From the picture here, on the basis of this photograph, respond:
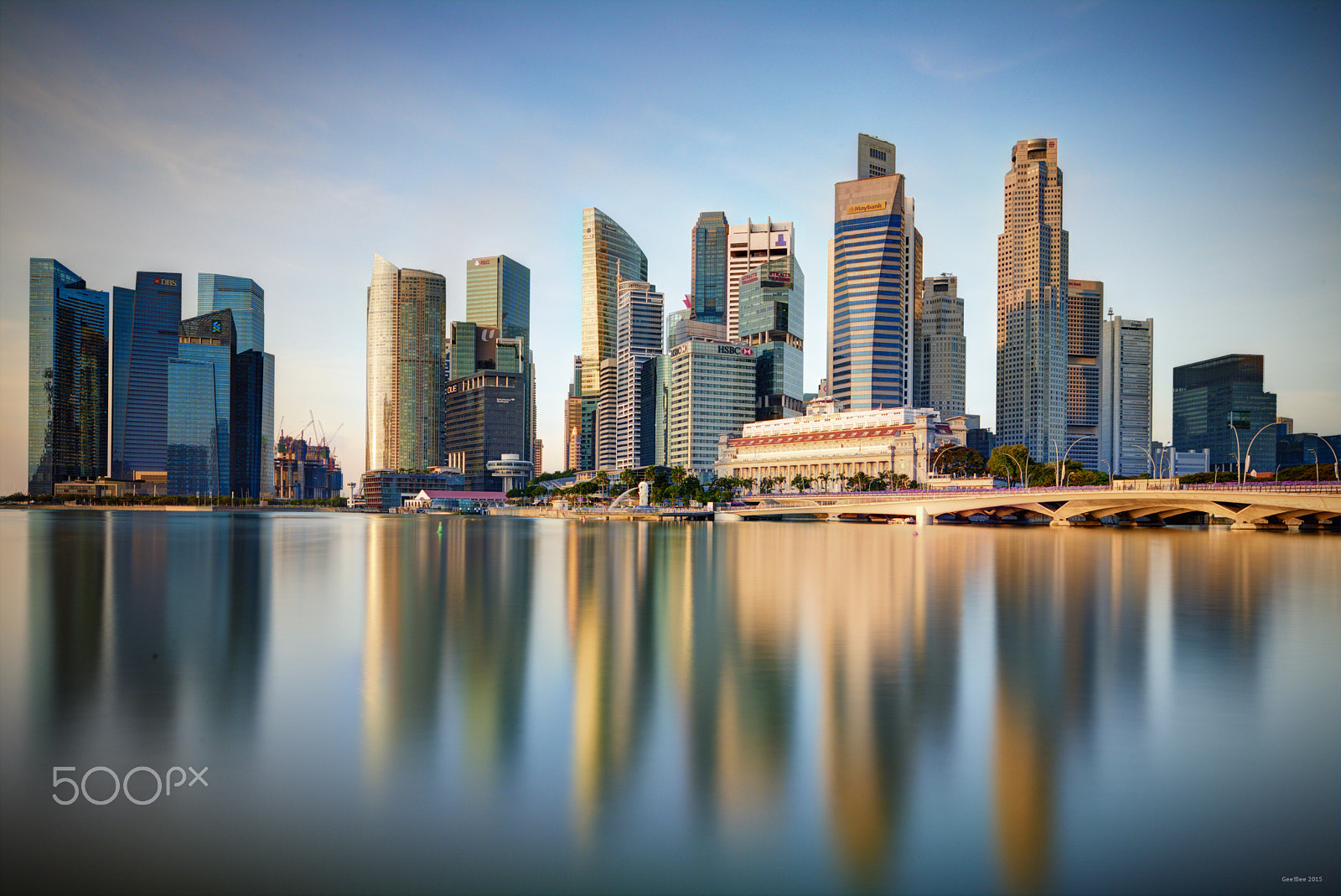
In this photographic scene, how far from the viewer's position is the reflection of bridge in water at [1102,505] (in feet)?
321

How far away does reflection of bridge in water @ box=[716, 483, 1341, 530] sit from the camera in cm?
9775

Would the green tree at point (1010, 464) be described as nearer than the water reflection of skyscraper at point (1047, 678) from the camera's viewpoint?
No

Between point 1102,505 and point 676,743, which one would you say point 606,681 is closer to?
point 676,743

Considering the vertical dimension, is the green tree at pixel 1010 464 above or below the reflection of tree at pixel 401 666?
above

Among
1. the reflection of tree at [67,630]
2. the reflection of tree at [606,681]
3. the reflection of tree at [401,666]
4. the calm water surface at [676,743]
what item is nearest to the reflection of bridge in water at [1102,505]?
the calm water surface at [676,743]

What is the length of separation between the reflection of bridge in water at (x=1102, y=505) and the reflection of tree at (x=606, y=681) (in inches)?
3352

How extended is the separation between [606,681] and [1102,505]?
121 m

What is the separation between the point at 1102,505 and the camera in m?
124

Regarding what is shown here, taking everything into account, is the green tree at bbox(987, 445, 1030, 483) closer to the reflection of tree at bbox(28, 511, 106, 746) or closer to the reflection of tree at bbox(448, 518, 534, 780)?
the reflection of tree at bbox(448, 518, 534, 780)

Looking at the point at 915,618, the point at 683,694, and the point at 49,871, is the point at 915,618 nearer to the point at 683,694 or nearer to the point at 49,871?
the point at 683,694

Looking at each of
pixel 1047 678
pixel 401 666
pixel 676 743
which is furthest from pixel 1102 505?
pixel 676 743

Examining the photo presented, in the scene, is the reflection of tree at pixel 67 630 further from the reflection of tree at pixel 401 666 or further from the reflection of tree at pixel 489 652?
the reflection of tree at pixel 489 652

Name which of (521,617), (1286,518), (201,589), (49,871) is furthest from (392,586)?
(1286,518)

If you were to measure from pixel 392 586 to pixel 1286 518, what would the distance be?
398 ft
